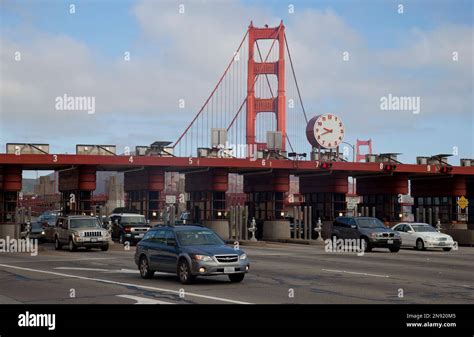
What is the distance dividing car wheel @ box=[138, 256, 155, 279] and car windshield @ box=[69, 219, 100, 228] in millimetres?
15054

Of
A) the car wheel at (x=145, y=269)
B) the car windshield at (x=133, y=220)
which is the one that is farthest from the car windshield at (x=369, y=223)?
the car wheel at (x=145, y=269)

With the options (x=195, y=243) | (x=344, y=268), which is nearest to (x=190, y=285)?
(x=195, y=243)

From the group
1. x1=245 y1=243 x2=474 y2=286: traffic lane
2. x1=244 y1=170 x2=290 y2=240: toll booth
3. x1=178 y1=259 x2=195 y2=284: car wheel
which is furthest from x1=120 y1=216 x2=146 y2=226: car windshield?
x1=178 y1=259 x2=195 y2=284: car wheel

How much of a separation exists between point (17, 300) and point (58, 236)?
2104 cm

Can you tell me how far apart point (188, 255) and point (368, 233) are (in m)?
16.9

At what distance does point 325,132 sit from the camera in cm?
5138

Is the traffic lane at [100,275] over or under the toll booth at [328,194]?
under

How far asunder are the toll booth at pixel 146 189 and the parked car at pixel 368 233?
16.1m

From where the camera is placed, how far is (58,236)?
36188mm

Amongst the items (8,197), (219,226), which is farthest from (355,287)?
(219,226)

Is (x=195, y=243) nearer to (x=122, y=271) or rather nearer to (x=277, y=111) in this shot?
(x=122, y=271)

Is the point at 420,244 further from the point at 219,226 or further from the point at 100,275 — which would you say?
the point at 100,275

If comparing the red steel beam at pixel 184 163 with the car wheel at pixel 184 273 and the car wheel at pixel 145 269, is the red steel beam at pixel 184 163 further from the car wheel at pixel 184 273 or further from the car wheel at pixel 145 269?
the car wheel at pixel 184 273

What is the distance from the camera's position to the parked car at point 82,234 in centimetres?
3419
